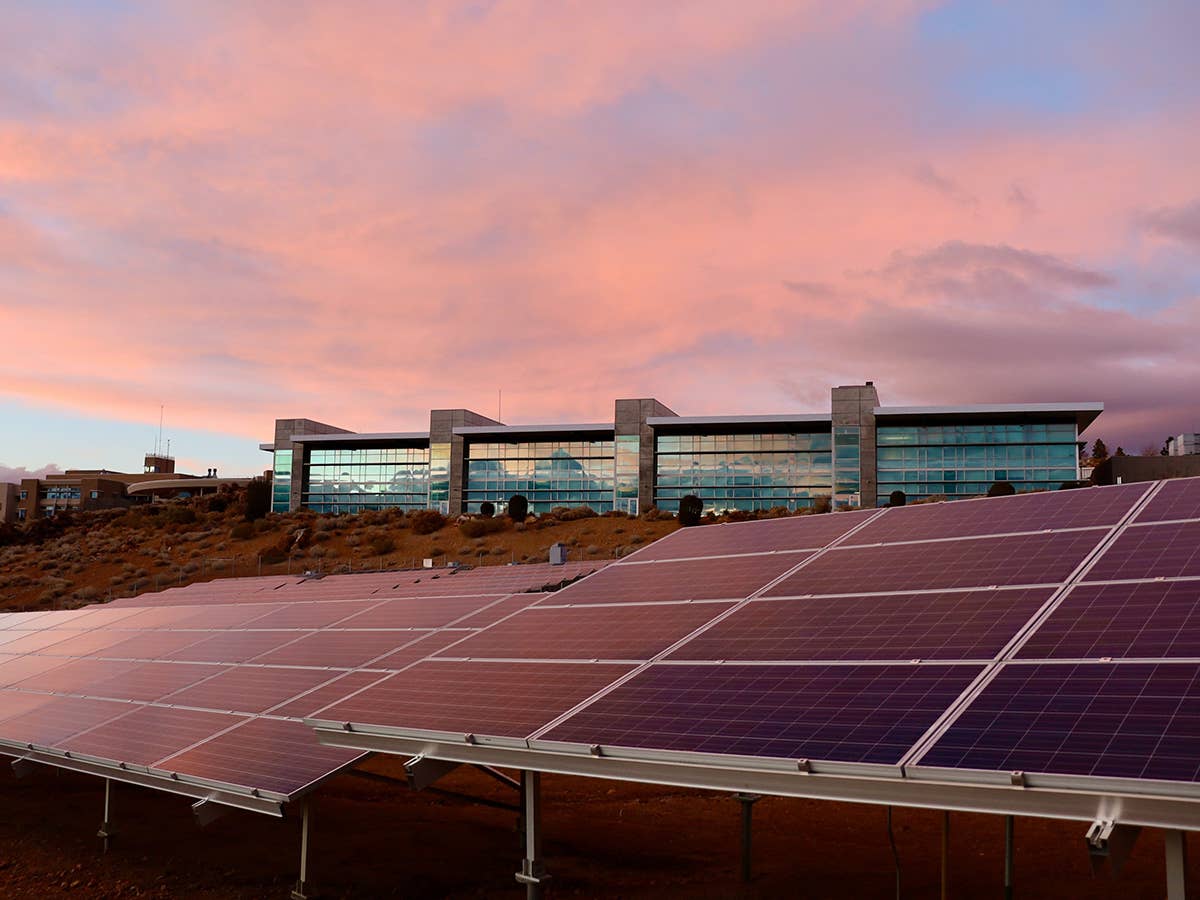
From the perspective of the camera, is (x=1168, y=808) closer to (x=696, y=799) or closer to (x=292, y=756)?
(x=292, y=756)

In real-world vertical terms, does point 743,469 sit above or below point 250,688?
above

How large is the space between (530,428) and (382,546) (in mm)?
27698

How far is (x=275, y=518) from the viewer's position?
109 meters

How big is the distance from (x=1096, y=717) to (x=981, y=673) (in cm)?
188

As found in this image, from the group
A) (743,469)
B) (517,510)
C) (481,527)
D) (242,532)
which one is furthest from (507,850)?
(242,532)

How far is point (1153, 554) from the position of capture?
14.0 meters

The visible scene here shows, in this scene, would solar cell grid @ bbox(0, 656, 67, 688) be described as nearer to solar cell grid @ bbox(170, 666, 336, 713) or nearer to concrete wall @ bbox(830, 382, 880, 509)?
solar cell grid @ bbox(170, 666, 336, 713)

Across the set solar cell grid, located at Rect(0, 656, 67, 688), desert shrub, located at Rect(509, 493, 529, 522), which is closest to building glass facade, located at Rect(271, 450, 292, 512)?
desert shrub, located at Rect(509, 493, 529, 522)

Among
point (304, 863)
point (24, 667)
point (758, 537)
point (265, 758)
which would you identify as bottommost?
point (304, 863)

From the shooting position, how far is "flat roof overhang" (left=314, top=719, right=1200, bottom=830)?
855 cm

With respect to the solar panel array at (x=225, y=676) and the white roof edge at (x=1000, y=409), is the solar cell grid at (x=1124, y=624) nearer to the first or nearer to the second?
the solar panel array at (x=225, y=676)

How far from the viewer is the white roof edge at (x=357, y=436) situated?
386ft

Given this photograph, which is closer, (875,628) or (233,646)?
(875,628)

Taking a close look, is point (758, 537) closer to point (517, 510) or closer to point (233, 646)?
point (233, 646)
